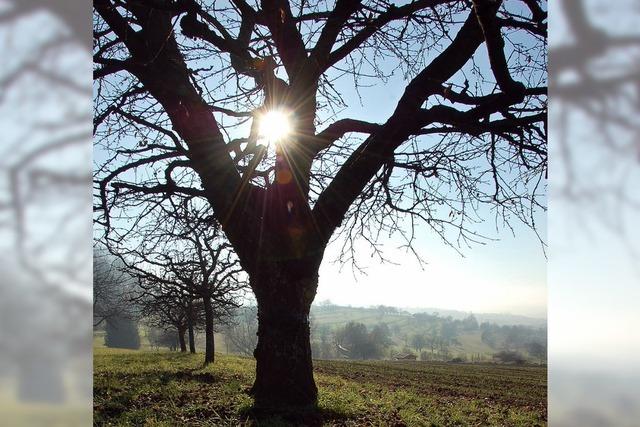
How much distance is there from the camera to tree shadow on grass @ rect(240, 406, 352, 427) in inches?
117

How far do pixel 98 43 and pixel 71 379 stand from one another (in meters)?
3.17

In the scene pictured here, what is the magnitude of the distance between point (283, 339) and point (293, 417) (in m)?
0.57

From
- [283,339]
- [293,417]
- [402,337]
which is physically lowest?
[402,337]

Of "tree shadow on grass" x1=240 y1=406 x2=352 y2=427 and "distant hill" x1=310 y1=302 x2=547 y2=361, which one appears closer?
"tree shadow on grass" x1=240 y1=406 x2=352 y2=427

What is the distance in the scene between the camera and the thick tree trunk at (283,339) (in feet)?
11.1

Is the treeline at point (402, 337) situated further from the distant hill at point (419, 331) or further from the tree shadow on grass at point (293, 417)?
the tree shadow on grass at point (293, 417)

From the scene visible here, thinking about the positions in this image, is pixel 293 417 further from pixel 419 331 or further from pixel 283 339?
pixel 419 331

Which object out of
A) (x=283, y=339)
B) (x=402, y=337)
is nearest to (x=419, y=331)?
(x=402, y=337)

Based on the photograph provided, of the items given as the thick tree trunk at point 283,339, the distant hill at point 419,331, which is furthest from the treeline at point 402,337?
the thick tree trunk at point 283,339

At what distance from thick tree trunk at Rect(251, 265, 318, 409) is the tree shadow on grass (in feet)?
0.24

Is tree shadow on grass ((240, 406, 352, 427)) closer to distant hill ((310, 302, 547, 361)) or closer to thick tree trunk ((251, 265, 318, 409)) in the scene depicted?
thick tree trunk ((251, 265, 318, 409))

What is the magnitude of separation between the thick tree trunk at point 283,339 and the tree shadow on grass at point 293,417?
0.24ft

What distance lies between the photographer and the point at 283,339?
11.3 feet

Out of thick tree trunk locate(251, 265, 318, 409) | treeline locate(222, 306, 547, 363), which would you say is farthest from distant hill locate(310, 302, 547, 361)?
thick tree trunk locate(251, 265, 318, 409)
